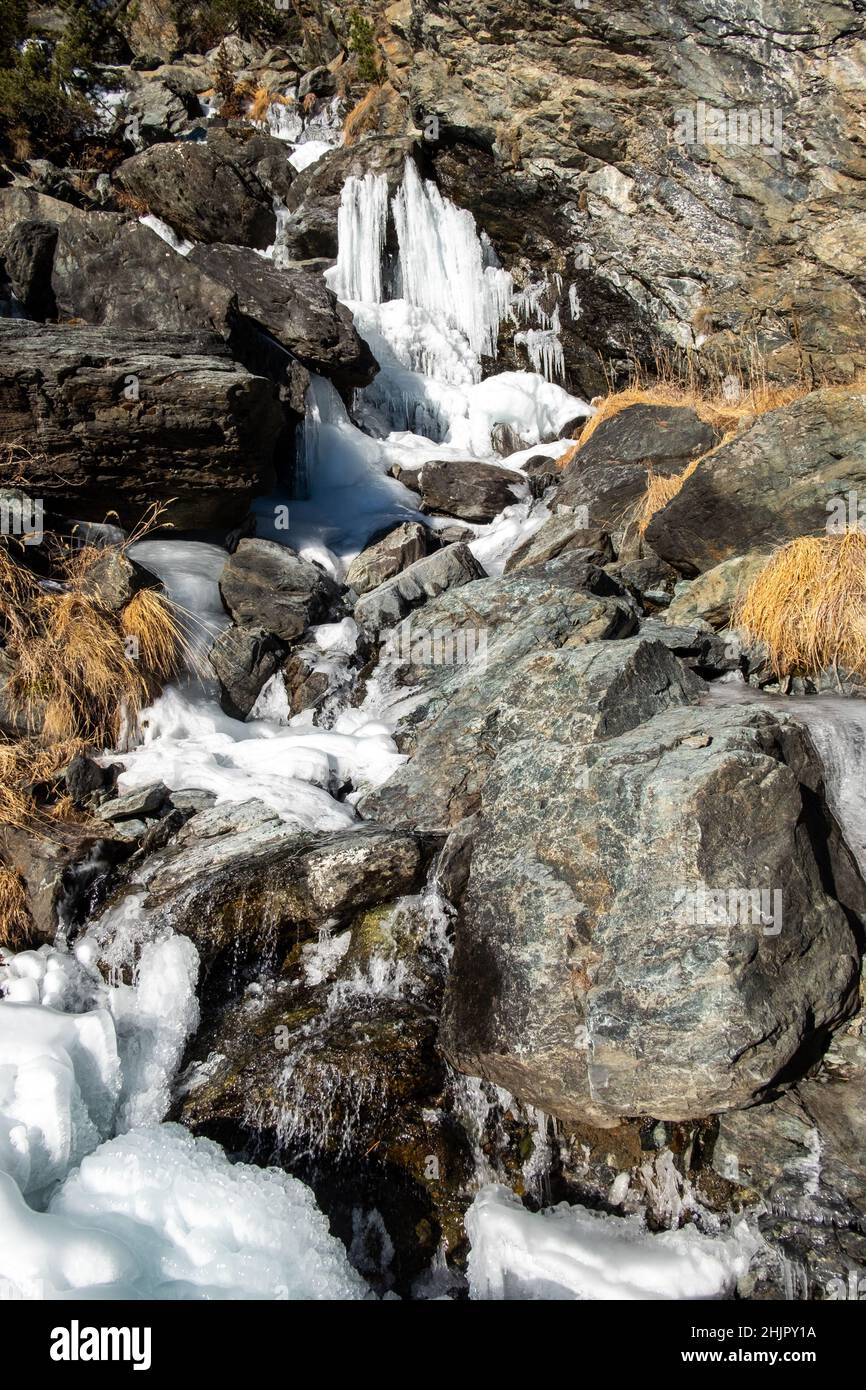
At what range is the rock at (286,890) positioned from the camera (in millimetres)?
4438

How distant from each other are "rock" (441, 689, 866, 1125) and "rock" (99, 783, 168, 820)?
211 centimetres

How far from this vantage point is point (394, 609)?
738 centimetres

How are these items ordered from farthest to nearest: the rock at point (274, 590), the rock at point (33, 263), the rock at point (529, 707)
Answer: the rock at point (33, 263)
the rock at point (274, 590)
the rock at point (529, 707)

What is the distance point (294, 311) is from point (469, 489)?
9.02ft

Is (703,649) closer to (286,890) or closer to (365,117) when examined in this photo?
(286,890)

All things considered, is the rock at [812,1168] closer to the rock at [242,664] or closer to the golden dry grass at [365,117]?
the rock at [242,664]

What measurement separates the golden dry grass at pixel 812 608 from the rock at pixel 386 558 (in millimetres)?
3307

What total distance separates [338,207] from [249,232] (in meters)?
1.38

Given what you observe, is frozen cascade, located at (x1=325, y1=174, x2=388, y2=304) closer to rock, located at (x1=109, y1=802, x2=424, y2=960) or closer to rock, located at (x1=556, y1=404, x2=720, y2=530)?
rock, located at (x1=556, y1=404, x2=720, y2=530)

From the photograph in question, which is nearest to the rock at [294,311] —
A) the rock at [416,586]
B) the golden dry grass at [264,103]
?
the rock at [416,586]

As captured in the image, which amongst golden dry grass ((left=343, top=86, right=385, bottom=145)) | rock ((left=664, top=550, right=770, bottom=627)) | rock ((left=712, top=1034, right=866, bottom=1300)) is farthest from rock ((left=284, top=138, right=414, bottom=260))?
rock ((left=712, top=1034, right=866, bottom=1300))

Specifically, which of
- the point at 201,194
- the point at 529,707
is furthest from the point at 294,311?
the point at 529,707

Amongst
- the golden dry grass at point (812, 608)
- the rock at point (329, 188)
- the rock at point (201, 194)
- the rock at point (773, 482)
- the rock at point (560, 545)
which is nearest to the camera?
the golden dry grass at point (812, 608)

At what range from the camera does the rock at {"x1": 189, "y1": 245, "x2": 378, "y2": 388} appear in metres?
9.43
